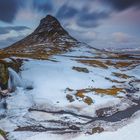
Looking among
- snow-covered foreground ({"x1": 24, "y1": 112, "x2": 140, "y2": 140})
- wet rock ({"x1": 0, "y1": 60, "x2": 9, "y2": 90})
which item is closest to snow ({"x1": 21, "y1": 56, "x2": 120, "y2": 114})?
wet rock ({"x1": 0, "y1": 60, "x2": 9, "y2": 90})

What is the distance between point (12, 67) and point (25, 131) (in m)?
36.8

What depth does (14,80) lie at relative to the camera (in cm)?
7275

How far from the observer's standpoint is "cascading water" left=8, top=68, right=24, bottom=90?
7036cm

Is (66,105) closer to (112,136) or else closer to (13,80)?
(13,80)

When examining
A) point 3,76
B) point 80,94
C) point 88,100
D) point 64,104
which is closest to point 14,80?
point 3,76

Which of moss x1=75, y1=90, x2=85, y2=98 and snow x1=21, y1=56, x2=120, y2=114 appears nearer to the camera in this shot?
snow x1=21, y1=56, x2=120, y2=114

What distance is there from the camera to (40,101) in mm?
62594

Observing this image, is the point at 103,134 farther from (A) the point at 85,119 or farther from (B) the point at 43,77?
(B) the point at 43,77

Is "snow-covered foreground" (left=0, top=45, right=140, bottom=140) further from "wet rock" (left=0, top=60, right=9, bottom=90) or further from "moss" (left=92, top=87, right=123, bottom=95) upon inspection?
"wet rock" (left=0, top=60, right=9, bottom=90)

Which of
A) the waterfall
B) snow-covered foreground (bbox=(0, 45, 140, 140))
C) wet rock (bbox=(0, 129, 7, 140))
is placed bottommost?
wet rock (bbox=(0, 129, 7, 140))

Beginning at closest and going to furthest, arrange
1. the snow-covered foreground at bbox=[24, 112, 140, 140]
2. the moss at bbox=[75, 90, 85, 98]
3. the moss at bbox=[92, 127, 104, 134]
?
the snow-covered foreground at bbox=[24, 112, 140, 140] < the moss at bbox=[92, 127, 104, 134] < the moss at bbox=[75, 90, 85, 98]

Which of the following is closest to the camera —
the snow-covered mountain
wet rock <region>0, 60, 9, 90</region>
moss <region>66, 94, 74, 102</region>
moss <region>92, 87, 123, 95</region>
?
the snow-covered mountain

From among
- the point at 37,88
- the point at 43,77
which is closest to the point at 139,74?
the point at 43,77

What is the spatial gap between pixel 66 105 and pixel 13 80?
57.6 ft
